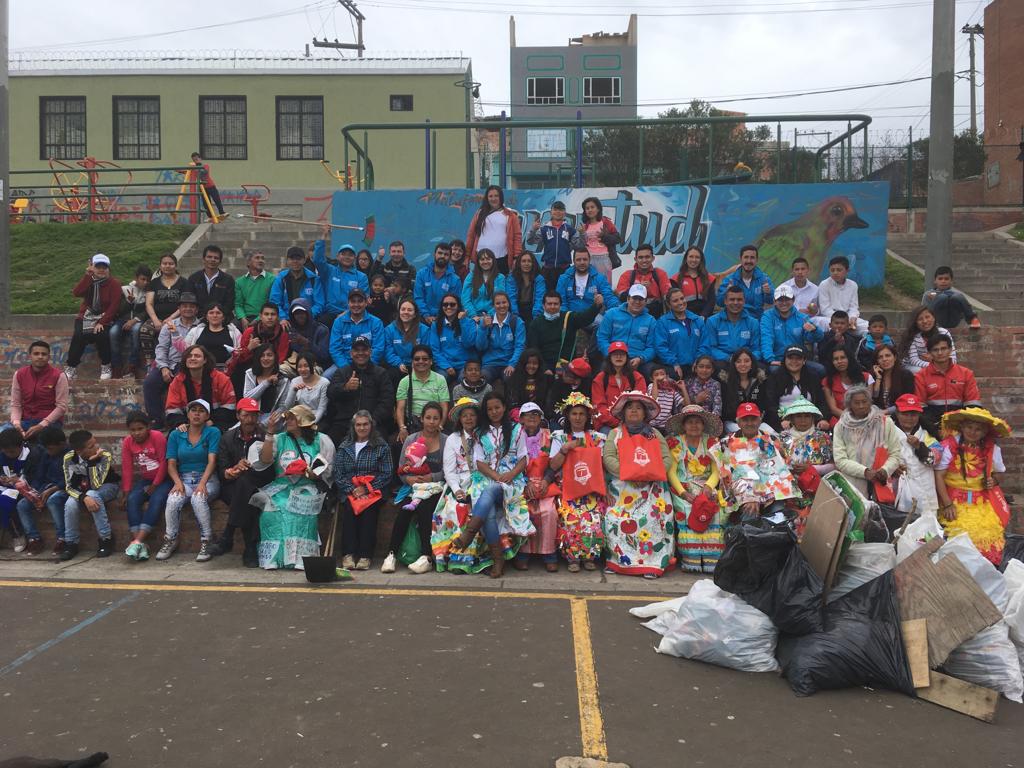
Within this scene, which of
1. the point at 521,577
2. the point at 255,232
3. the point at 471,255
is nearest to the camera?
the point at 521,577

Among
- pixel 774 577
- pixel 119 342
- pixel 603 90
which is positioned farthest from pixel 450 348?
pixel 603 90

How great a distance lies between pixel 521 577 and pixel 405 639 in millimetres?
1822

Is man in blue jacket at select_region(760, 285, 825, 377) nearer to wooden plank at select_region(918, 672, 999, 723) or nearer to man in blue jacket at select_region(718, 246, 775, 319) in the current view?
man in blue jacket at select_region(718, 246, 775, 319)

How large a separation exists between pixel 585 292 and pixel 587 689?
573 cm

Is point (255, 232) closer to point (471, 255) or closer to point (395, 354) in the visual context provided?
point (471, 255)

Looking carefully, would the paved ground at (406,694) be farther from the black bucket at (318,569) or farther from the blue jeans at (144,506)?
the blue jeans at (144,506)

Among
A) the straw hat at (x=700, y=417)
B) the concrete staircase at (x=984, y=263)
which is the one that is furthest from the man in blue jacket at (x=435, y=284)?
the concrete staircase at (x=984, y=263)

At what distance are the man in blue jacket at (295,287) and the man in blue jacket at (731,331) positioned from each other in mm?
4609

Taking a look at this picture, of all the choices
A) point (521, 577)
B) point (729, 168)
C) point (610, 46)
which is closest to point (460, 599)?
point (521, 577)

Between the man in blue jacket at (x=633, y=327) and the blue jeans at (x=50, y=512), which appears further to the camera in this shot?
the man in blue jacket at (x=633, y=327)

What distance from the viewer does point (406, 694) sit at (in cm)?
474

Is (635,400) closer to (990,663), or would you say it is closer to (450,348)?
(450,348)

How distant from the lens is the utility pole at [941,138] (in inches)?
412

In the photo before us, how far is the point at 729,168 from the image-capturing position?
1454cm
